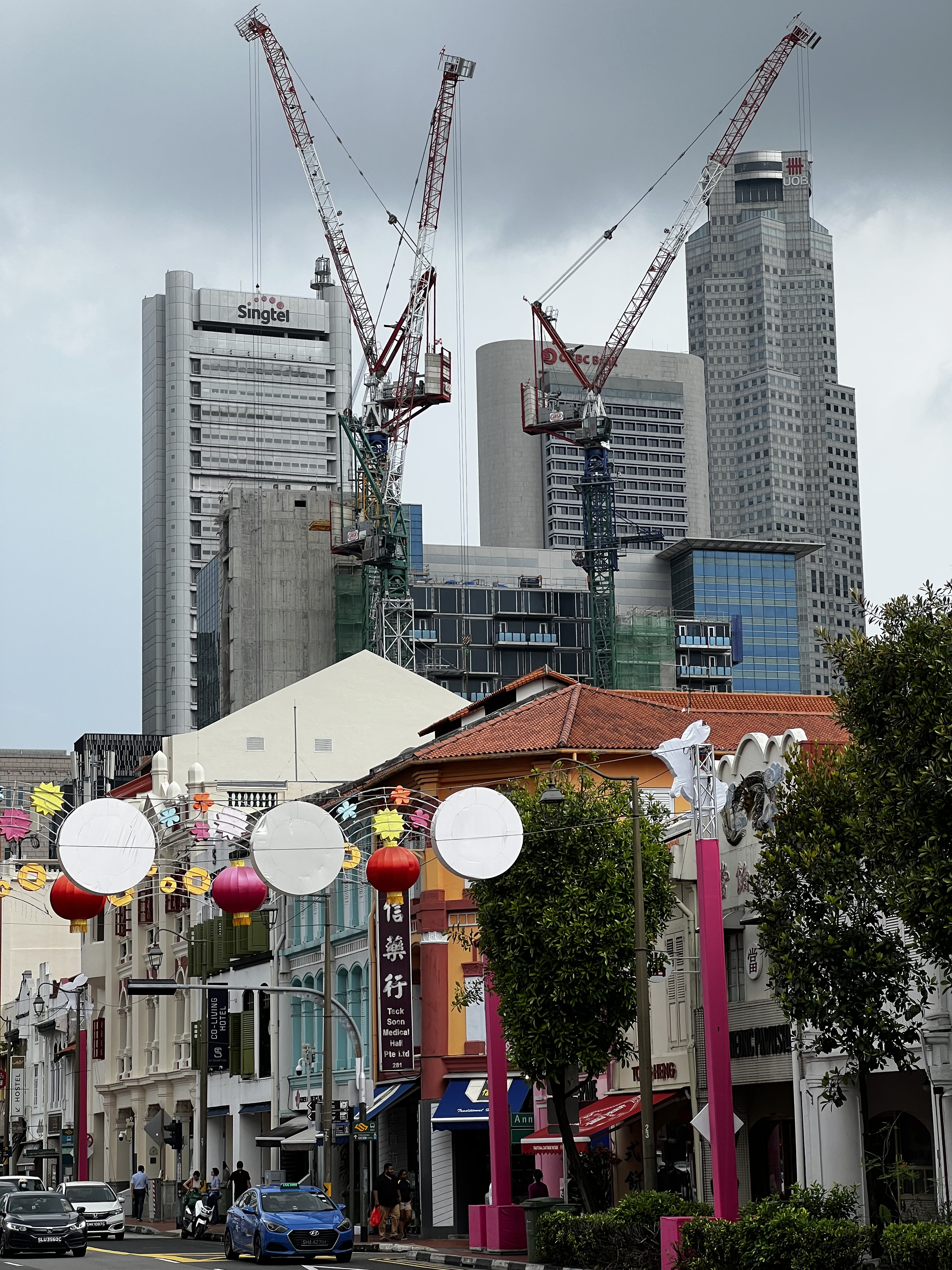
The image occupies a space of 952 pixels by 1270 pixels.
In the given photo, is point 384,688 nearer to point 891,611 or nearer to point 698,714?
point 698,714

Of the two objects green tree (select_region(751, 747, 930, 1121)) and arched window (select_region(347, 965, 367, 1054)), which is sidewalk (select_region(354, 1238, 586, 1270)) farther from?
arched window (select_region(347, 965, 367, 1054))

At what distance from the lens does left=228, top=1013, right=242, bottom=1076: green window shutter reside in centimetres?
6719

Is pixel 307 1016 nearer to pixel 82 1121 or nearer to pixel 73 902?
pixel 82 1121

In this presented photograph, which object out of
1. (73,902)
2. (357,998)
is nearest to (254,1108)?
(357,998)

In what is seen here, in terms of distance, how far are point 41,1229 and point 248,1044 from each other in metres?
25.3

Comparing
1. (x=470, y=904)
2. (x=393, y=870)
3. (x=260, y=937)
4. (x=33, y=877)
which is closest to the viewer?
(x=393, y=870)

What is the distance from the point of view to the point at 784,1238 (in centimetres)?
2667

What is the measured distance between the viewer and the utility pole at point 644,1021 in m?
32.3

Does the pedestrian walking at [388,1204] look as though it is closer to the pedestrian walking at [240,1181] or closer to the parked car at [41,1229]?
the pedestrian walking at [240,1181]

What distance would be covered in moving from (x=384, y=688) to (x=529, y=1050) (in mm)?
41869

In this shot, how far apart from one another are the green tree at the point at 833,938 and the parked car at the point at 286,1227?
12496 mm

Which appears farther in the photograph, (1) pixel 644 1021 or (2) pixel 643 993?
(2) pixel 643 993

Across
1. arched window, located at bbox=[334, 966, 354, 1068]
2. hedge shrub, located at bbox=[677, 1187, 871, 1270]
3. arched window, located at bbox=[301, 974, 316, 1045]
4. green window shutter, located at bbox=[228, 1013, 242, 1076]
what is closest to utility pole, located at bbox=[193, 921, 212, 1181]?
green window shutter, located at bbox=[228, 1013, 242, 1076]

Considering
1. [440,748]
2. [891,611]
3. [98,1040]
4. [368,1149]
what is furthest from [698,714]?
[98,1040]
